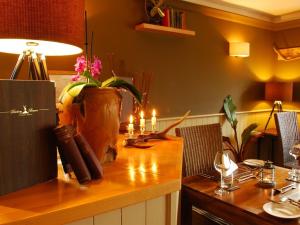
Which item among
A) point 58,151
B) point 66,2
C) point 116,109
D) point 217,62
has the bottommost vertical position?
point 58,151

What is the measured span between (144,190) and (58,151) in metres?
0.28

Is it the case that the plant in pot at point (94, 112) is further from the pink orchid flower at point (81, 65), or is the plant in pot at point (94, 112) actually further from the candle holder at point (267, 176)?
the candle holder at point (267, 176)

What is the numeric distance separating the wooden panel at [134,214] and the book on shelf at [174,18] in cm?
278

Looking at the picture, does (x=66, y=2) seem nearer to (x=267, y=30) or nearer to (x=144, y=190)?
(x=144, y=190)

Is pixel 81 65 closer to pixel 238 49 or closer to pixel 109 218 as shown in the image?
pixel 109 218

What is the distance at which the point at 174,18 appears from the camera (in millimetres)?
3230

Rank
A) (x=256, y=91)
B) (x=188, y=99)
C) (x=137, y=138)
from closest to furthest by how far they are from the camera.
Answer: (x=137, y=138) → (x=188, y=99) → (x=256, y=91)

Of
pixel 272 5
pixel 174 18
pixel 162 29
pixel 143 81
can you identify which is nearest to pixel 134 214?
pixel 143 81

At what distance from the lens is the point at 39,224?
56 centimetres

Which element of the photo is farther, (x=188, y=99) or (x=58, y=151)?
(x=188, y=99)

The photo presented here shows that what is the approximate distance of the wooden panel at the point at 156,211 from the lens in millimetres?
763

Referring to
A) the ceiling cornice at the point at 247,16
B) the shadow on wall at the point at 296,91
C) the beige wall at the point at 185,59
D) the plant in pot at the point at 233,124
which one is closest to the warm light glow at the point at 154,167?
the beige wall at the point at 185,59

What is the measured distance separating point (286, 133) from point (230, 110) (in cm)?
120

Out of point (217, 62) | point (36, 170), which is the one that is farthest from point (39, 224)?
point (217, 62)
